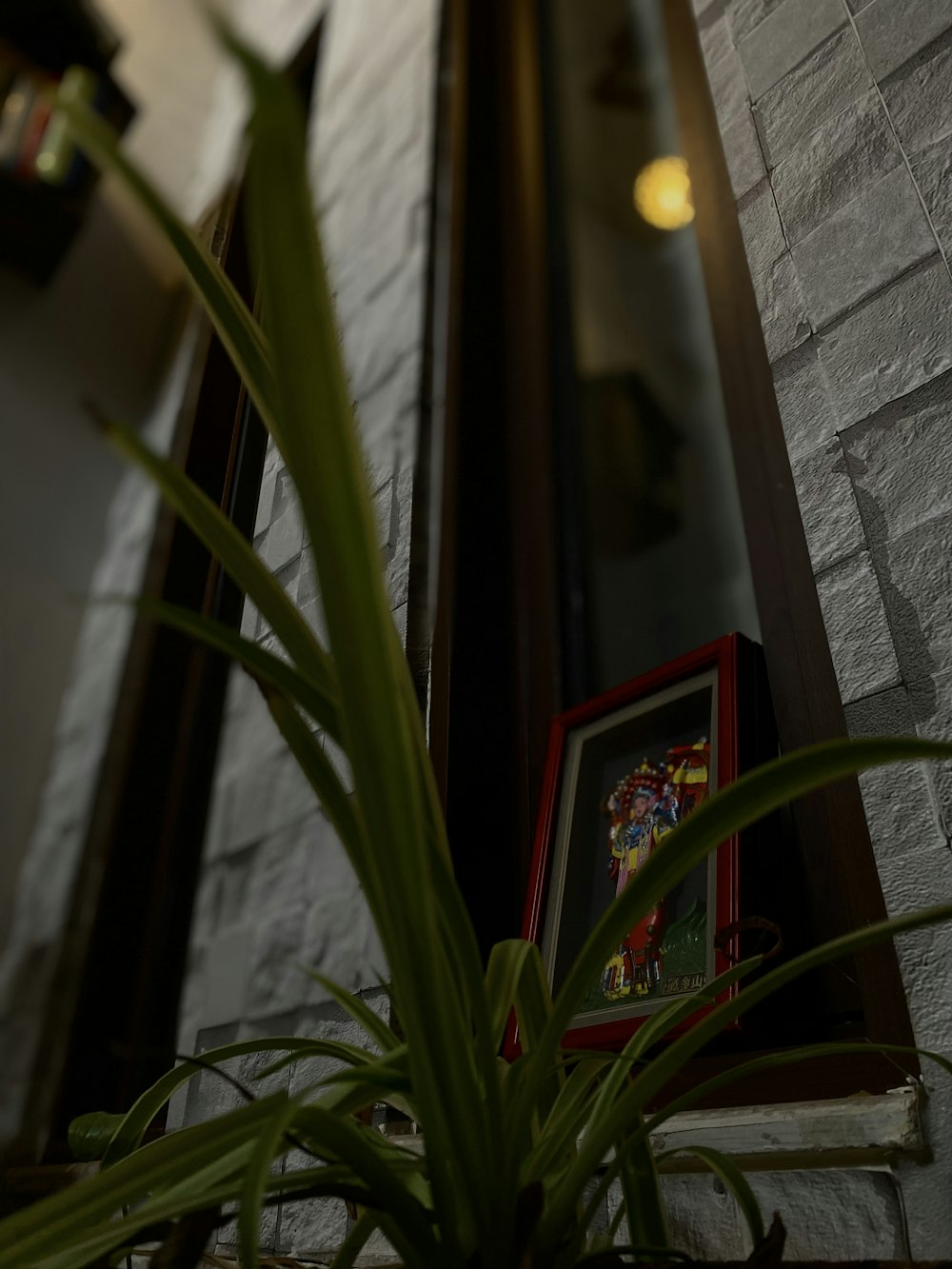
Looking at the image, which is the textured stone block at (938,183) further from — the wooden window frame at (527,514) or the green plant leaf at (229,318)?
the green plant leaf at (229,318)

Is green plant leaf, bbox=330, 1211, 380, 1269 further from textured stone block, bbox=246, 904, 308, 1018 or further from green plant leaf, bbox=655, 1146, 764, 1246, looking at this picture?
textured stone block, bbox=246, 904, 308, 1018

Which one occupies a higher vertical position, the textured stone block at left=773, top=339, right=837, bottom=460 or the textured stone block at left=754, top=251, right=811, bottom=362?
the textured stone block at left=754, top=251, right=811, bottom=362

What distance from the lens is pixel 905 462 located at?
2.45ft

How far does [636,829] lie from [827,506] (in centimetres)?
37

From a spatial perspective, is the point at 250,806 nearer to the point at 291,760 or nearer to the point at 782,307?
the point at 291,760

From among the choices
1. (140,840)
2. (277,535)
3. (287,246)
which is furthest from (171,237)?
(140,840)

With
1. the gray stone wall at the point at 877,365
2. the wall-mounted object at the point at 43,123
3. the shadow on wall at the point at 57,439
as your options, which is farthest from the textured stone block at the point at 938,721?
the wall-mounted object at the point at 43,123

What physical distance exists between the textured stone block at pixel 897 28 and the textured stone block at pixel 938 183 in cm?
13

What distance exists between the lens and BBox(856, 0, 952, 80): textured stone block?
2.83ft

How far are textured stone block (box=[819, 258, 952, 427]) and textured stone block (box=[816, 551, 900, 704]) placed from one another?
132 millimetres

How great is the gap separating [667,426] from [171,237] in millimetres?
1141

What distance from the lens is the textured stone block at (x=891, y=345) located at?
0.76 m

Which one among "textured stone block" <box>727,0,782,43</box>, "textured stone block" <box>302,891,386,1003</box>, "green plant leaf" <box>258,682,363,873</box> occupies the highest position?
"textured stone block" <box>727,0,782,43</box>

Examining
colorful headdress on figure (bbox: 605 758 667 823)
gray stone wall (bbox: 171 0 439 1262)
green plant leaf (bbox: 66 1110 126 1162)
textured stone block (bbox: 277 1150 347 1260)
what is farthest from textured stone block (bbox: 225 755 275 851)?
green plant leaf (bbox: 66 1110 126 1162)
